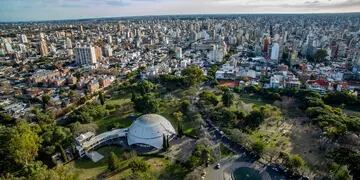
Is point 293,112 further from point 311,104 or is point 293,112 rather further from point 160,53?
point 160,53

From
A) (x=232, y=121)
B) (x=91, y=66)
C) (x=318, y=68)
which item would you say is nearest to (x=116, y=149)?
(x=232, y=121)

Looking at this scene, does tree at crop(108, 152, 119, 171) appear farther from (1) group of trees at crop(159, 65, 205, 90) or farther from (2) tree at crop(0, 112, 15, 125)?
(1) group of trees at crop(159, 65, 205, 90)

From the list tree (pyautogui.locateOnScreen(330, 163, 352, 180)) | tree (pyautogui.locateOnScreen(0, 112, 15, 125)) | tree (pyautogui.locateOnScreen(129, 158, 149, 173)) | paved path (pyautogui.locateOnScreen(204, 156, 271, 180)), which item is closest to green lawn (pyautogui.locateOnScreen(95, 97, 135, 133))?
tree (pyautogui.locateOnScreen(129, 158, 149, 173))

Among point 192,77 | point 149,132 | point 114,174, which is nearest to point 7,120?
point 114,174

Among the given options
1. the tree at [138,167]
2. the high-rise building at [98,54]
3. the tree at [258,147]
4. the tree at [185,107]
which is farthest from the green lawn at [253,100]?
the high-rise building at [98,54]

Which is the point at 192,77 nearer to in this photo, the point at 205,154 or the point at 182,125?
the point at 182,125
